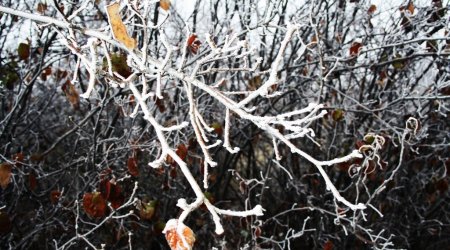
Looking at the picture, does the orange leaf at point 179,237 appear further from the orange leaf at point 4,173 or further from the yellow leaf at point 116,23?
the orange leaf at point 4,173

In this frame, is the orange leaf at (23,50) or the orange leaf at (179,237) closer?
the orange leaf at (179,237)

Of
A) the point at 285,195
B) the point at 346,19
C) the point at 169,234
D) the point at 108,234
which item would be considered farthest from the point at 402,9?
the point at 169,234

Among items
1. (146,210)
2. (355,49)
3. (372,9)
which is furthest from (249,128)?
(146,210)

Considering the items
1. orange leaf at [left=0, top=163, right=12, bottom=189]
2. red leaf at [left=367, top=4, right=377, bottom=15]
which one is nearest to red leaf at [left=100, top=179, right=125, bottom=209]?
orange leaf at [left=0, top=163, right=12, bottom=189]

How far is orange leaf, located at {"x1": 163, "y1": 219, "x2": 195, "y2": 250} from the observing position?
1.11m

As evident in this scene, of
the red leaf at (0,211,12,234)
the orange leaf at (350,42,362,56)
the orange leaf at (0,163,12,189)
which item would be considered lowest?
the red leaf at (0,211,12,234)

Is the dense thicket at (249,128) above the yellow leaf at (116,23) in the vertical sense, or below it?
below

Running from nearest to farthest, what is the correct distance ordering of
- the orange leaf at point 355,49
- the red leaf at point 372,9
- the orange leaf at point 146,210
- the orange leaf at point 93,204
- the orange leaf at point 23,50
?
the orange leaf at point 93,204, the orange leaf at point 146,210, the orange leaf at point 23,50, the orange leaf at point 355,49, the red leaf at point 372,9

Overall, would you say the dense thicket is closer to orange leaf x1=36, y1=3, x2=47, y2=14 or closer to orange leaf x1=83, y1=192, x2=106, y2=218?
orange leaf x1=36, y1=3, x2=47, y2=14

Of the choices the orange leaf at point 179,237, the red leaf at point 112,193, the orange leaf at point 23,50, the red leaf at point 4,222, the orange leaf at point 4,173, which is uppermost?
the orange leaf at point 23,50

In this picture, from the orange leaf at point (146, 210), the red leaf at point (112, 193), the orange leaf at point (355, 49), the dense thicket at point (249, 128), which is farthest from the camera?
the orange leaf at point (355, 49)

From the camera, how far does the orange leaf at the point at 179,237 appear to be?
1.11m

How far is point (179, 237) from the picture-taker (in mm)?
1115

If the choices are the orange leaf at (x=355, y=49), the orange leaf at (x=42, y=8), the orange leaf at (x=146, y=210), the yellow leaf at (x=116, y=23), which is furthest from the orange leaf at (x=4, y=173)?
the orange leaf at (x=355, y=49)
